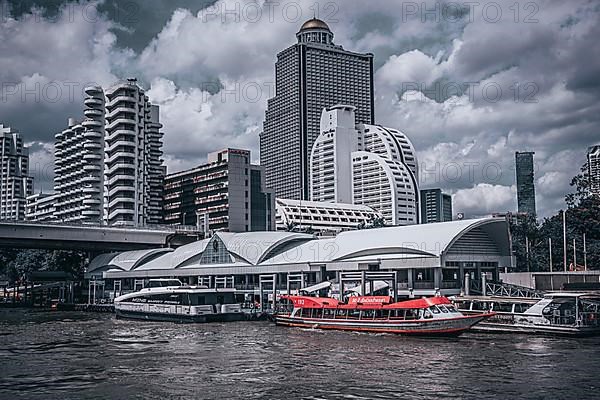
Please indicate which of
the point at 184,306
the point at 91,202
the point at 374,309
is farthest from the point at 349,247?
the point at 91,202

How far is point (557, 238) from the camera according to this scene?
444ft

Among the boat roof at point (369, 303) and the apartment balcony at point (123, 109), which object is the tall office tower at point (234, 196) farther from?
the boat roof at point (369, 303)

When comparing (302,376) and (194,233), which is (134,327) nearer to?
(302,376)

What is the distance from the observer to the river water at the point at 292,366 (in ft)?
118

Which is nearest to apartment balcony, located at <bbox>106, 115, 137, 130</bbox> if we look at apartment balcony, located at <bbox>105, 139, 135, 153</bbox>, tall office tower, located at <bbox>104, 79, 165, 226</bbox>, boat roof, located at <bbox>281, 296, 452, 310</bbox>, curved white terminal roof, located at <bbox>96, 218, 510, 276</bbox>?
tall office tower, located at <bbox>104, 79, 165, 226</bbox>

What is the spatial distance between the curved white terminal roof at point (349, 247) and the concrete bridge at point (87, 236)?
23.6 ft

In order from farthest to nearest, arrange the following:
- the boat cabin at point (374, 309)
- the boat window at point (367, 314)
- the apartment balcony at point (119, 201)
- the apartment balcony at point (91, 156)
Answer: the apartment balcony at point (91, 156) → the apartment balcony at point (119, 201) → the boat window at point (367, 314) → the boat cabin at point (374, 309)

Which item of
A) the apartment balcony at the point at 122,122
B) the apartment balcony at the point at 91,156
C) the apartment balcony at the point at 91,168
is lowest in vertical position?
the apartment balcony at the point at 91,168

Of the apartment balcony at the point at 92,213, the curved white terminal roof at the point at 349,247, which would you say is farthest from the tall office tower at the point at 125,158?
the curved white terminal roof at the point at 349,247

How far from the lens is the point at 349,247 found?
296 feet

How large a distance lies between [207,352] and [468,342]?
2026cm

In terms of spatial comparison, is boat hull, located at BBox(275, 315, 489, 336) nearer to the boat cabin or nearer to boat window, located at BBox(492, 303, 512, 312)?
the boat cabin

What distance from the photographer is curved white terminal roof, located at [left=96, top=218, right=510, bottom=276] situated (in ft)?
271

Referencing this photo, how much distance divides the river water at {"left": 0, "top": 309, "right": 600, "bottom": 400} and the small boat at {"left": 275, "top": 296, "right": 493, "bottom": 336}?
5.15ft
